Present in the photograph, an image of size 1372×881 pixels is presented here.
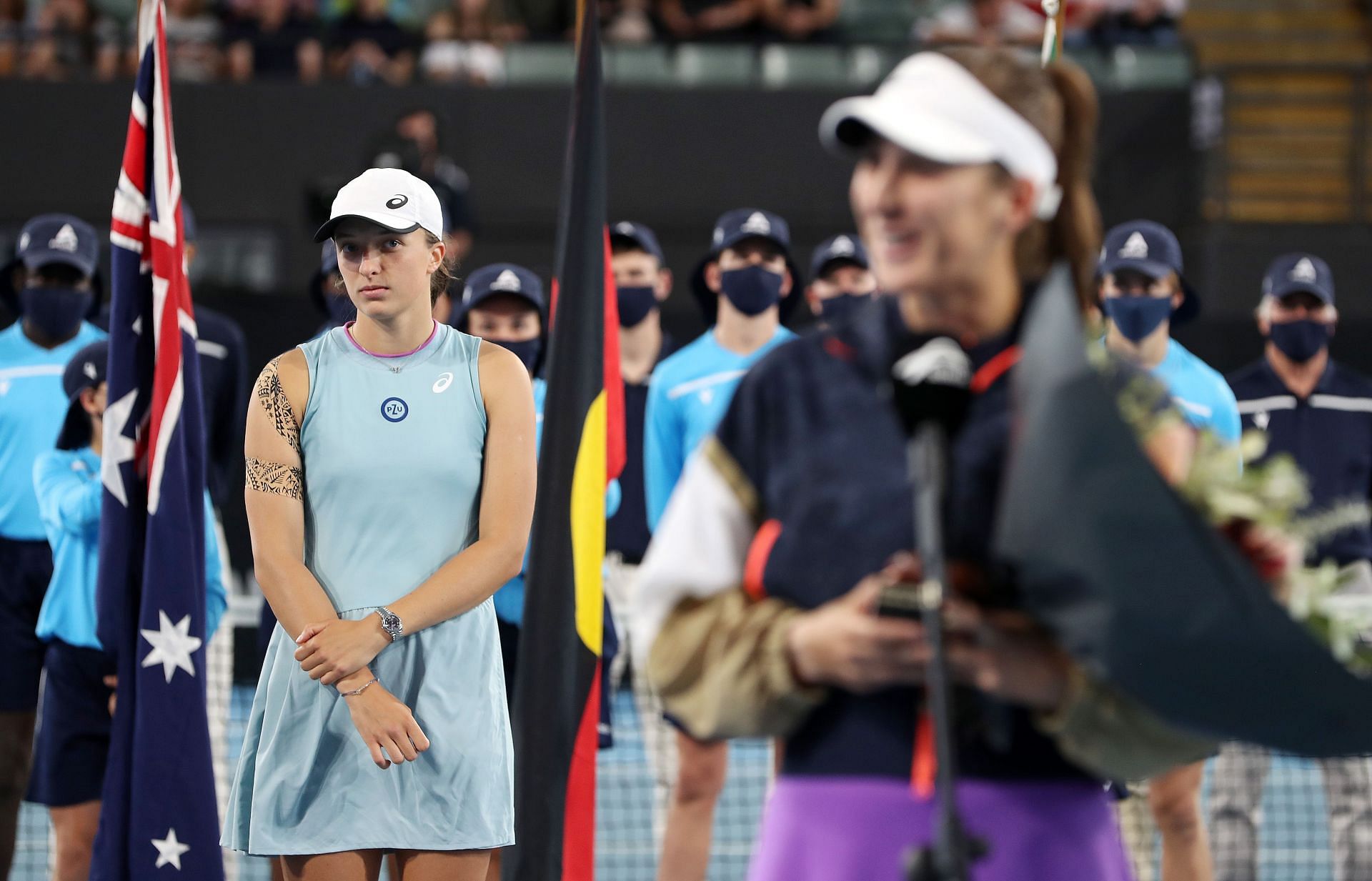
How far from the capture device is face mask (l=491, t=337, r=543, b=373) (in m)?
5.77

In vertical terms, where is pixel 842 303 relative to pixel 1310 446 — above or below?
above

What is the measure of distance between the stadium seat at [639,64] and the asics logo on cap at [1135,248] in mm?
8170

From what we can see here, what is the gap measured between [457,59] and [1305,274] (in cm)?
840

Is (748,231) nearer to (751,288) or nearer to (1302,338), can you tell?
(751,288)

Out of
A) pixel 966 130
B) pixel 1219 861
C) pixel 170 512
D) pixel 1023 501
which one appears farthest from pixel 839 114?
pixel 1219 861


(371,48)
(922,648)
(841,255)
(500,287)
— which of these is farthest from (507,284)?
(371,48)

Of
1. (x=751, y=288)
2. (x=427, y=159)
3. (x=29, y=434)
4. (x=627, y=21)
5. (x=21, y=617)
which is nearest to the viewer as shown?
(x=21, y=617)

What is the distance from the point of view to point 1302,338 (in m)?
7.07

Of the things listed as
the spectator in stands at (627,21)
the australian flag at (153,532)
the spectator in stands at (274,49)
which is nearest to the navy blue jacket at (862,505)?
the australian flag at (153,532)

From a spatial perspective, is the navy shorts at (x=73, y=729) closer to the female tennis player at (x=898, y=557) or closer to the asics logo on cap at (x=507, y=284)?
the asics logo on cap at (x=507, y=284)

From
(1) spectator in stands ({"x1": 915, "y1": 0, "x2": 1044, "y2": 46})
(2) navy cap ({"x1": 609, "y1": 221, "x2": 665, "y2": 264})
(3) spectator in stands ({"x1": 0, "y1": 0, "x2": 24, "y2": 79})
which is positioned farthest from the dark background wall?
(2) navy cap ({"x1": 609, "y1": 221, "x2": 665, "y2": 264})

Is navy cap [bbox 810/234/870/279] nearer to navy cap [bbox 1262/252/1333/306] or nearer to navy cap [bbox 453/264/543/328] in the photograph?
navy cap [bbox 1262/252/1333/306]

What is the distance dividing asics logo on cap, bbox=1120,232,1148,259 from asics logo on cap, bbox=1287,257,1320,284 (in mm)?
1164

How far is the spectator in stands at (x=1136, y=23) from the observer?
1476 centimetres
